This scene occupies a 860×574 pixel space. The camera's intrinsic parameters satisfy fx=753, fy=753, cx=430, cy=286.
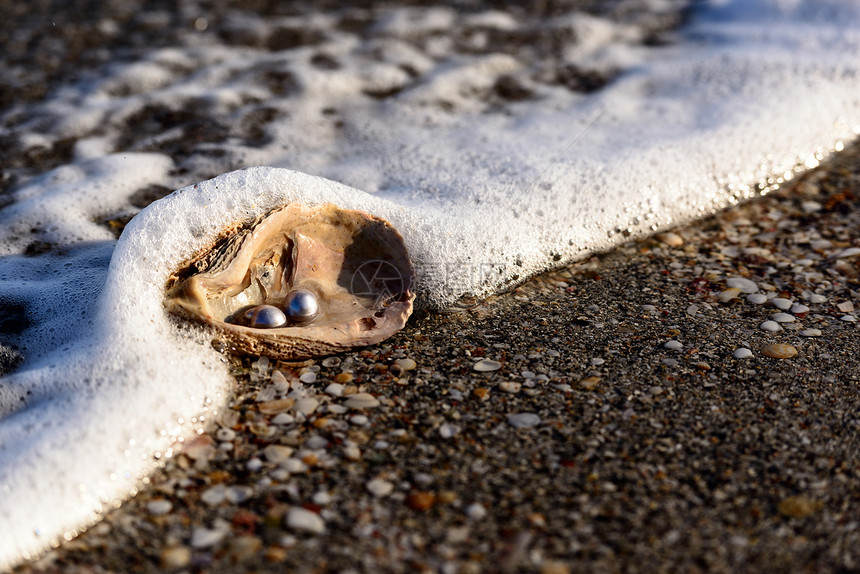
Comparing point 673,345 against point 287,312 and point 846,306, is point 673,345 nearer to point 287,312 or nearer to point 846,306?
point 846,306

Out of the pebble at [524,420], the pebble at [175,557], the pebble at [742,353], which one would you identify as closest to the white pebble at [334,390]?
the pebble at [524,420]

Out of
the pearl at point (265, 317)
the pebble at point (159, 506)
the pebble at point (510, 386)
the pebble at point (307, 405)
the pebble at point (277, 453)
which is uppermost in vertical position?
the pearl at point (265, 317)

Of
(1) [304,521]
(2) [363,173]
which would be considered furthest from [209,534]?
(2) [363,173]

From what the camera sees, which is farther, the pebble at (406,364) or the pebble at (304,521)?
the pebble at (406,364)

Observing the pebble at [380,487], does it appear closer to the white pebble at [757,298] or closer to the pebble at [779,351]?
the pebble at [779,351]

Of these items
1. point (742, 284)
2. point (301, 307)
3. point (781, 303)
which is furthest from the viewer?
point (742, 284)

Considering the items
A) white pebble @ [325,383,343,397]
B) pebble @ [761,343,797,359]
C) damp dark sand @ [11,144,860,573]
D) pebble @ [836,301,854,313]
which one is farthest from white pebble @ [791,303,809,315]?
white pebble @ [325,383,343,397]
